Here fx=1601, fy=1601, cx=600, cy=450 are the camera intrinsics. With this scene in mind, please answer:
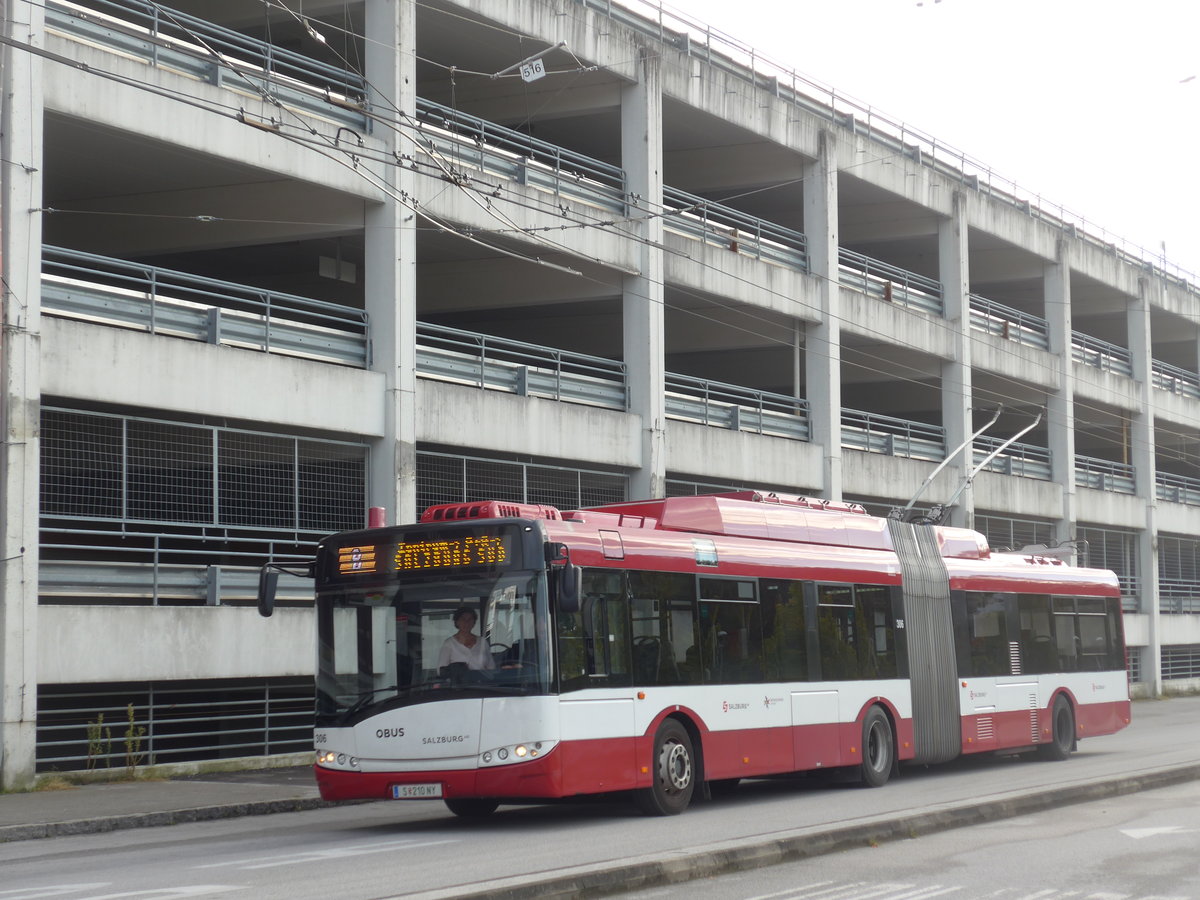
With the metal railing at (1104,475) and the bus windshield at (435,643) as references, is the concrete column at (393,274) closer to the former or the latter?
the bus windshield at (435,643)

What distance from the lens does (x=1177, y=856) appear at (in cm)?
1166

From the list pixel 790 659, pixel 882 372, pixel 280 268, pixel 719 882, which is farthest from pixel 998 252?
pixel 719 882

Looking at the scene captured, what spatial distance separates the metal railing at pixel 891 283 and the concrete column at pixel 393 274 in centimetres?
1399

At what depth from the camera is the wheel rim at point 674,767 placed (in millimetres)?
15344

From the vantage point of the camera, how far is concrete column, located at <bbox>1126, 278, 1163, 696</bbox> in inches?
1827

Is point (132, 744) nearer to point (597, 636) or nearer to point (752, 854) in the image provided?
point (597, 636)

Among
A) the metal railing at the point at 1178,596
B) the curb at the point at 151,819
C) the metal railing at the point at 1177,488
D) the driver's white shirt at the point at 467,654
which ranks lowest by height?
the curb at the point at 151,819

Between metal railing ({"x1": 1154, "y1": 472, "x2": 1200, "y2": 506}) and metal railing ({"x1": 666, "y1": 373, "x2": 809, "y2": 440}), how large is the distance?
1951 centimetres

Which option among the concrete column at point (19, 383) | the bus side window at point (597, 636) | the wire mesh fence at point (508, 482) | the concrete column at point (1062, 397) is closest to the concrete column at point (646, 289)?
the wire mesh fence at point (508, 482)

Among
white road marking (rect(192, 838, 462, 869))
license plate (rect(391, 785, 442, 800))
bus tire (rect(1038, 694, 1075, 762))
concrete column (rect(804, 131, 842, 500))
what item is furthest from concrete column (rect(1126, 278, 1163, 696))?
white road marking (rect(192, 838, 462, 869))

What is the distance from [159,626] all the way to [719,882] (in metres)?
11.3

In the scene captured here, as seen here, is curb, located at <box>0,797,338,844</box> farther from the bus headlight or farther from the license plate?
the bus headlight

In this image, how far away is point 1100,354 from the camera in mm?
46656

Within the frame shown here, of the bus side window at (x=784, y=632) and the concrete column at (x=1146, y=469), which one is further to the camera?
the concrete column at (x=1146, y=469)
